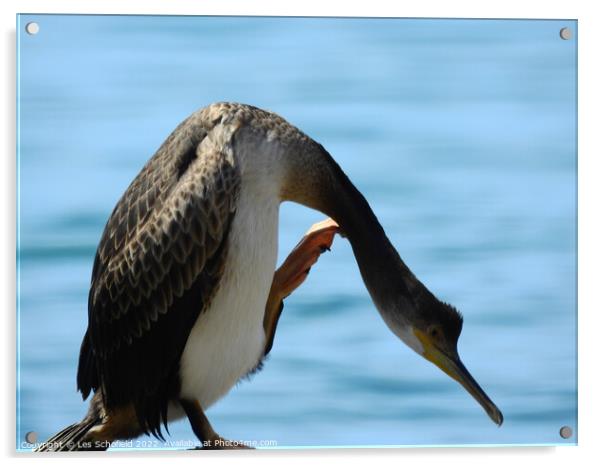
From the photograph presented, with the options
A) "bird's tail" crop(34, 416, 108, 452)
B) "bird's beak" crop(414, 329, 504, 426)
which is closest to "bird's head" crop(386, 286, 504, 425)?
"bird's beak" crop(414, 329, 504, 426)

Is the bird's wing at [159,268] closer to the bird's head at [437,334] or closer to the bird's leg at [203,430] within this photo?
the bird's leg at [203,430]

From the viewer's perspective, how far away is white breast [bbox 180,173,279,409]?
105 inches

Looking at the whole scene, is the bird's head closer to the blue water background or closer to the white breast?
the blue water background

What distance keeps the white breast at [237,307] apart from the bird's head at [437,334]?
367 millimetres

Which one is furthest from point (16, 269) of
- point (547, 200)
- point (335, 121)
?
point (547, 200)

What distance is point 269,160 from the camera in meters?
2.70

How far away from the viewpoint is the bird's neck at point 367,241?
2.79 m

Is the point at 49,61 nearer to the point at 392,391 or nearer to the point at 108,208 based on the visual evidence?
the point at 108,208

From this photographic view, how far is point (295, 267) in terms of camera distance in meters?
2.86

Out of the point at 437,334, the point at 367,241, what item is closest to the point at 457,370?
the point at 437,334
